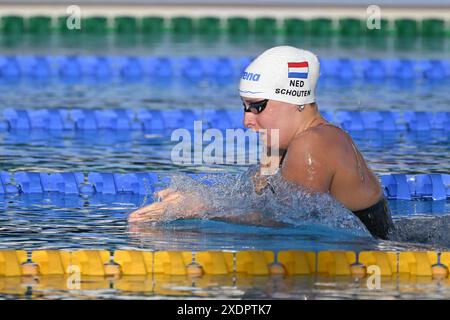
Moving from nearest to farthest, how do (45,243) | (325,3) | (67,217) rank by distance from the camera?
(45,243), (67,217), (325,3)

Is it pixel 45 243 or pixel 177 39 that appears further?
pixel 177 39

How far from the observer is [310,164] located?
205 inches

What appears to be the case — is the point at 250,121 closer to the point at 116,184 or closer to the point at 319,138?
the point at 319,138

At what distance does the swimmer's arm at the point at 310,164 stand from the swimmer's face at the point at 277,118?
0.43 ft

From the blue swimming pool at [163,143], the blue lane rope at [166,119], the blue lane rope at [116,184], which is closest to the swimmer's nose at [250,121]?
the blue swimming pool at [163,143]

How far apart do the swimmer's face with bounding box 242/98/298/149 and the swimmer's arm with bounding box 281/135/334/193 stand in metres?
0.13

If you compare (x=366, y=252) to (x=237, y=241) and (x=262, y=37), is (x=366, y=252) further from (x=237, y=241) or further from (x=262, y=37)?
(x=262, y=37)

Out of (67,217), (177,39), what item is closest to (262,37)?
(177,39)

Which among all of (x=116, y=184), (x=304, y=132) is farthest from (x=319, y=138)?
(x=116, y=184)

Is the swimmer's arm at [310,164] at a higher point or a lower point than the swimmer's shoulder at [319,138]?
lower

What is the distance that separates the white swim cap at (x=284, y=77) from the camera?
535 centimetres

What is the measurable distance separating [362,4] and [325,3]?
0.51m

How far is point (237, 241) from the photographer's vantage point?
562 centimetres

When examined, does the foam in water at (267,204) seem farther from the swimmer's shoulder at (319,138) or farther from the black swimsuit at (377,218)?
the swimmer's shoulder at (319,138)
